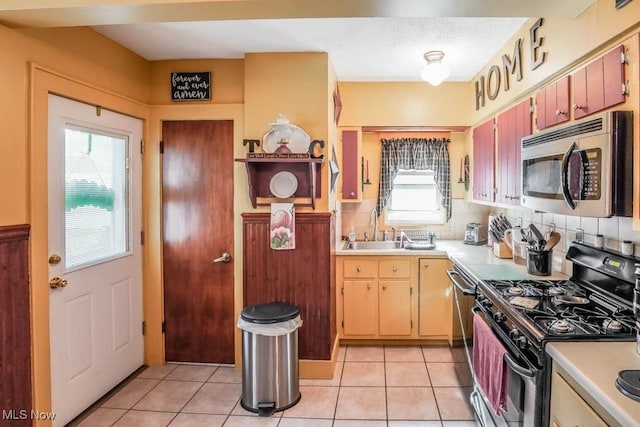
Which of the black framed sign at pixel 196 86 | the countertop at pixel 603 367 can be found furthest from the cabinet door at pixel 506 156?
the black framed sign at pixel 196 86

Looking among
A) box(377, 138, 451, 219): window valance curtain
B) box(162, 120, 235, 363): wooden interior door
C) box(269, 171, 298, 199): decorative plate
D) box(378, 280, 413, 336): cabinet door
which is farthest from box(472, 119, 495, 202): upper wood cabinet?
box(162, 120, 235, 363): wooden interior door

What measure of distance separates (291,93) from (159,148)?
1141 millimetres

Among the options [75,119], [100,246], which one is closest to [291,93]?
[75,119]

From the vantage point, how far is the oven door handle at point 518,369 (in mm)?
1516

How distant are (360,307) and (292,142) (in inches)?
63.2

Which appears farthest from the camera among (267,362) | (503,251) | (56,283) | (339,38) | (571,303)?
(503,251)

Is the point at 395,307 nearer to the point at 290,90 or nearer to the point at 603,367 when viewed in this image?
the point at 290,90

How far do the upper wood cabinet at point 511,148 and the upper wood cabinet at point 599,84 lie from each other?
0.58 m

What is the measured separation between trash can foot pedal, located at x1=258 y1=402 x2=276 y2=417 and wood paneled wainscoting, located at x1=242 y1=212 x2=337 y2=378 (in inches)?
19.6

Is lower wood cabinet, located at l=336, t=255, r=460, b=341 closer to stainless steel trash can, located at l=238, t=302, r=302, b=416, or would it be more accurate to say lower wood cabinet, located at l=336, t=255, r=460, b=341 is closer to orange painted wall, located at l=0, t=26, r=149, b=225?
stainless steel trash can, located at l=238, t=302, r=302, b=416

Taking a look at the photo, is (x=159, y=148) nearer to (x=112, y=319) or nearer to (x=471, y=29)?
(x=112, y=319)

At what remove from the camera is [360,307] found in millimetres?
3596

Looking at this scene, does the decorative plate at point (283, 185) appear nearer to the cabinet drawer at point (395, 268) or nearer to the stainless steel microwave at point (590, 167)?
the cabinet drawer at point (395, 268)

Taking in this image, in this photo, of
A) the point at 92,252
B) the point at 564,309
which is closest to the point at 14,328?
the point at 92,252
